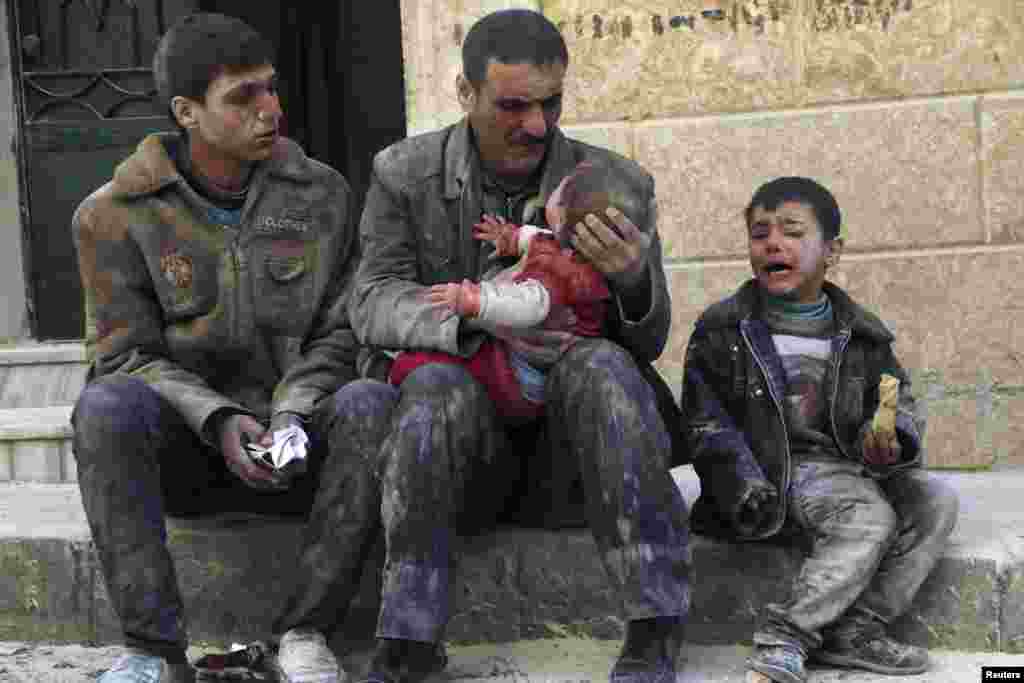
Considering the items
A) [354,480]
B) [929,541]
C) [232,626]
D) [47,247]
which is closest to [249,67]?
[354,480]

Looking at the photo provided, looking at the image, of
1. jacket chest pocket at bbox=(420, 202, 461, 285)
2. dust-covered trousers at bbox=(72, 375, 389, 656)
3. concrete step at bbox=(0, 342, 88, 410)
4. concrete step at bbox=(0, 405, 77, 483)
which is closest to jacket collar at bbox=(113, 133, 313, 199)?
jacket chest pocket at bbox=(420, 202, 461, 285)

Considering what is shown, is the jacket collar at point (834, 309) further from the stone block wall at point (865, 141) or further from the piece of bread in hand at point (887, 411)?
the stone block wall at point (865, 141)

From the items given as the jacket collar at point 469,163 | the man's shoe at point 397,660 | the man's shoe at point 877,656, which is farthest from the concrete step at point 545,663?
the jacket collar at point 469,163

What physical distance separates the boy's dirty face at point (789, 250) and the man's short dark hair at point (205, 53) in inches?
46.9

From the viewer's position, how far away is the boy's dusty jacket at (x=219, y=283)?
3.64m

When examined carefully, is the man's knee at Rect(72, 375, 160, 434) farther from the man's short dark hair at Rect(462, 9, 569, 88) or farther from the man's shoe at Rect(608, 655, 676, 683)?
the man's shoe at Rect(608, 655, 676, 683)

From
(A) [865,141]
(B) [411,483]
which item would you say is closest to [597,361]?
(B) [411,483]

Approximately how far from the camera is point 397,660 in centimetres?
316

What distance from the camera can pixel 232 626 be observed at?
3803 millimetres

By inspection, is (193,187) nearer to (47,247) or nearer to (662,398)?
(662,398)

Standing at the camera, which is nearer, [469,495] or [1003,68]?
[469,495]

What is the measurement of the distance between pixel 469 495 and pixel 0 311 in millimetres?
4007

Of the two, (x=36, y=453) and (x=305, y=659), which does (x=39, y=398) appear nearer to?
(x=36, y=453)

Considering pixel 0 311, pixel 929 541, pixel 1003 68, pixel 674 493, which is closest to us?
pixel 674 493
